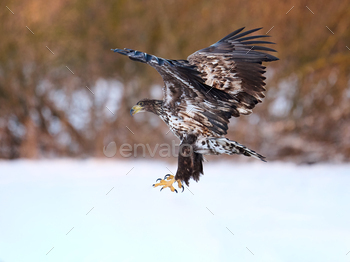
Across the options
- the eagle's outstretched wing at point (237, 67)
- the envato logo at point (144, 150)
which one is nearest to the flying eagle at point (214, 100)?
the eagle's outstretched wing at point (237, 67)

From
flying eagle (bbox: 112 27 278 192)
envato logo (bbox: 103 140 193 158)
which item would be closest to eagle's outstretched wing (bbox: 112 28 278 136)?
flying eagle (bbox: 112 27 278 192)

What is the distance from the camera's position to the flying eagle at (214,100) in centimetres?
249

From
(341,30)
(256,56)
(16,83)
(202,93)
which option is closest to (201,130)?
(202,93)

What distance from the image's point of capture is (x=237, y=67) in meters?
2.56

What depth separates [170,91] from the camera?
8.23 feet

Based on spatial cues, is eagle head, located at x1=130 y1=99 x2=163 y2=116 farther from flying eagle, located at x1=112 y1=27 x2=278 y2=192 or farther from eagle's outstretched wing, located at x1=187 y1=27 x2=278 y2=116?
eagle's outstretched wing, located at x1=187 y1=27 x2=278 y2=116

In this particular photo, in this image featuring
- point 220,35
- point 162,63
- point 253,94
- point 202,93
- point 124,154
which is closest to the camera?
point 162,63

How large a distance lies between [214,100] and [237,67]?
32 centimetres

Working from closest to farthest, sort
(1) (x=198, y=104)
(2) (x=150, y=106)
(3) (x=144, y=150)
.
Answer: (1) (x=198, y=104)
(2) (x=150, y=106)
(3) (x=144, y=150)

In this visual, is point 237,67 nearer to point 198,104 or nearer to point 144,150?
point 198,104

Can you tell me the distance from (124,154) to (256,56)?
2747mm

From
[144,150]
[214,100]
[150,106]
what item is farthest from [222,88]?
[144,150]

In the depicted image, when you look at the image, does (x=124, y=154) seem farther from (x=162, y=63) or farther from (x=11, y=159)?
(x=162, y=63)

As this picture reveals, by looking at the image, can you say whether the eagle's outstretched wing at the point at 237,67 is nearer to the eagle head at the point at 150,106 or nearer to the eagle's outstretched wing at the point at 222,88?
the eagle's outstretched wing at the point at 222,88
